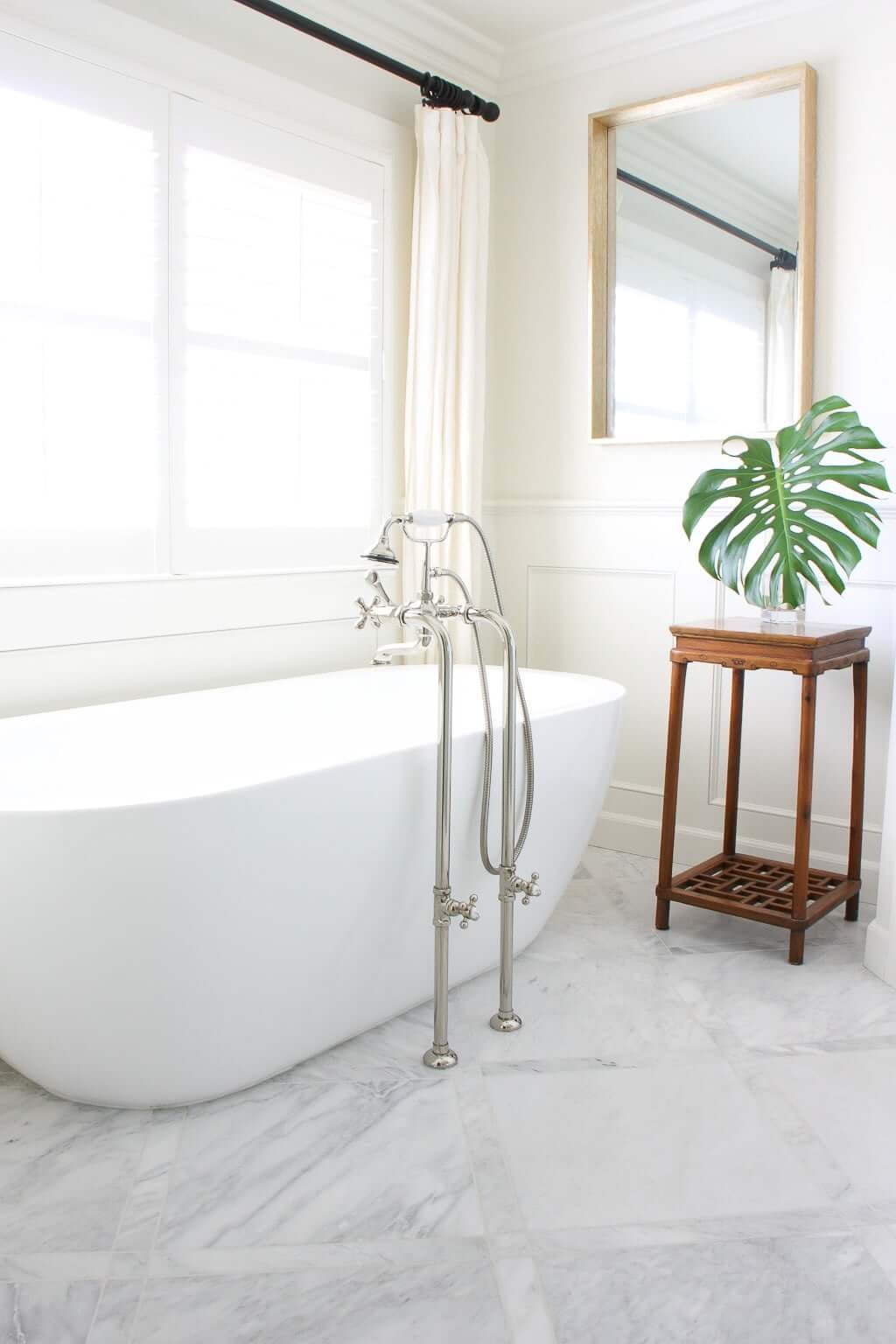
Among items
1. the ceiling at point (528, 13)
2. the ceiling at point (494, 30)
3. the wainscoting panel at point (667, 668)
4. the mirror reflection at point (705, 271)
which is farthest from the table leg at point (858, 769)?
the ceiling at point (528, 13)

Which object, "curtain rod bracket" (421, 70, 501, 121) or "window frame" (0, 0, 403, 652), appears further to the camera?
"curtain rod bracket" (421, 70, 501, 121)

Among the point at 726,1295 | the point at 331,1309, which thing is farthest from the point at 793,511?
the point at 331,1309

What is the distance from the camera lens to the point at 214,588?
2.95 meters

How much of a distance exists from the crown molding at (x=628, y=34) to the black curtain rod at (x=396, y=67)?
170mm

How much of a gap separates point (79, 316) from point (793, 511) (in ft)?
5.84

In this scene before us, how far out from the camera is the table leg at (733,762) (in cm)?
309

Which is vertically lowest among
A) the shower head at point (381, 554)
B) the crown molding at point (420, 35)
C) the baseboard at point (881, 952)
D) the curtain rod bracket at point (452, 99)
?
the baseboard at point (881, 952)

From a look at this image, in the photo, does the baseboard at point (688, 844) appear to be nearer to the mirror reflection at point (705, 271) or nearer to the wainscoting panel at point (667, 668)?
the wainscoting panel at point (667, 668)

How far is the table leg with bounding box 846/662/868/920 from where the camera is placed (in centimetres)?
284

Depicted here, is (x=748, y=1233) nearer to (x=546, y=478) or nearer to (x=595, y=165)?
(x=546, y=478)

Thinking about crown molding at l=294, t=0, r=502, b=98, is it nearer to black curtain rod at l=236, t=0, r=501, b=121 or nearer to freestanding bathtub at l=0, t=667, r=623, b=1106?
black curtain rod at l=236, t=0, r=501, b=121

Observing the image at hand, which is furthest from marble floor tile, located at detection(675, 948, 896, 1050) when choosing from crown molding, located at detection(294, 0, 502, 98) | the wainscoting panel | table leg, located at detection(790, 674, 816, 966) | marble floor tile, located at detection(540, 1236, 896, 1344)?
crown molding, located at detection(294, 0, 502, 98)

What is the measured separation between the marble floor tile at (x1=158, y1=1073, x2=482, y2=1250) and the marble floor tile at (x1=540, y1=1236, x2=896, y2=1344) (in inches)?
8.0

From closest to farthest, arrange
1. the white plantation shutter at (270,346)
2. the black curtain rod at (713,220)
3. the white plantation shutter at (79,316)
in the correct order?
the white plantation shutter at (79,316)
the white plantation shutter at (270,346)
the black curtain rod at (713,220)
